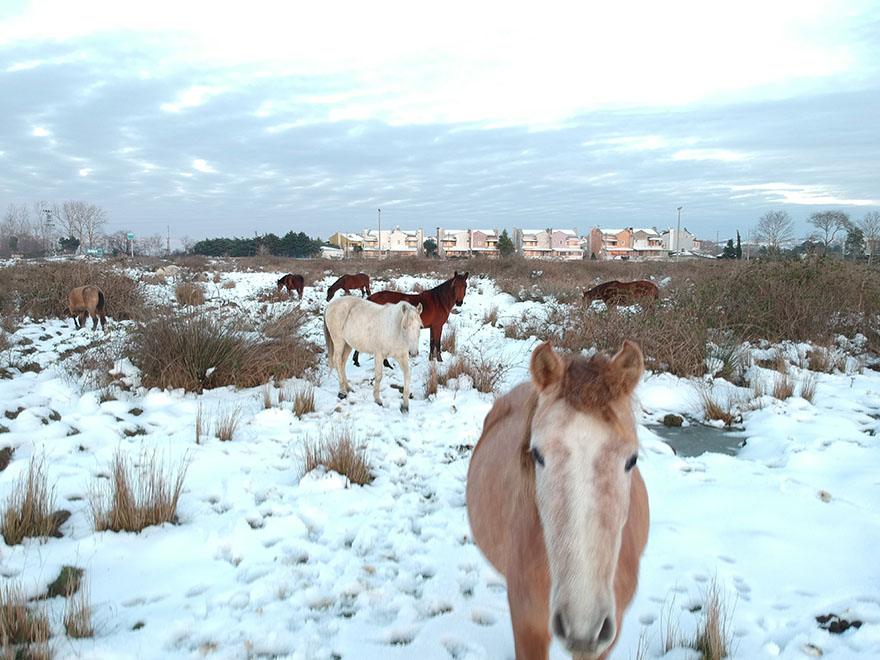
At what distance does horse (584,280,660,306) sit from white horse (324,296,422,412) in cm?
512

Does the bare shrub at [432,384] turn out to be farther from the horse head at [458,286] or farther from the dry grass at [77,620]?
the dry grass at [77,620]

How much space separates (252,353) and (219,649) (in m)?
5.38

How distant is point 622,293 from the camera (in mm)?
10492

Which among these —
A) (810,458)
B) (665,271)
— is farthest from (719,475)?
(665,271)

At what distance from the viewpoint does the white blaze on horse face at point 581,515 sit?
3.98ft

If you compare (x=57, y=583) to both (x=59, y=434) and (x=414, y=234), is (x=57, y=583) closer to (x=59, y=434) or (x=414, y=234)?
(x=59, y=434)

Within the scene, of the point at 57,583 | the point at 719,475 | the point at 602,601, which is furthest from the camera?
the point at 719,475

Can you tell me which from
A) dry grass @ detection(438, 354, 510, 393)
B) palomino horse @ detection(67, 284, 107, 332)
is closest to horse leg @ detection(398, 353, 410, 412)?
dry grass @ detection(438, 354, 510, 393)

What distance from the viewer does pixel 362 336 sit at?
7121 millimetres

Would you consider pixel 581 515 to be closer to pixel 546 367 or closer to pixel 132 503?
pixel 546 367

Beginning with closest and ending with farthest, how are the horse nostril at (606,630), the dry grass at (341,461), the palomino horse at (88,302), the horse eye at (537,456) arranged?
the horse nostril at (606,630) → the horse eye at (537,456) → the dry grass at (341,461) → the palomino horse at (88,302)

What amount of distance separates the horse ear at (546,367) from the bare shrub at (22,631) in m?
2.45

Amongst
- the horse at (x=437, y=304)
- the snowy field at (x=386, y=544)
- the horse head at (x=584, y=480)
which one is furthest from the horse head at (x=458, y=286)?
the horse head at (x=584, y=480)

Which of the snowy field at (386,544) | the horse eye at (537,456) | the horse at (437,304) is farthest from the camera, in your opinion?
the horse at (437,304)
